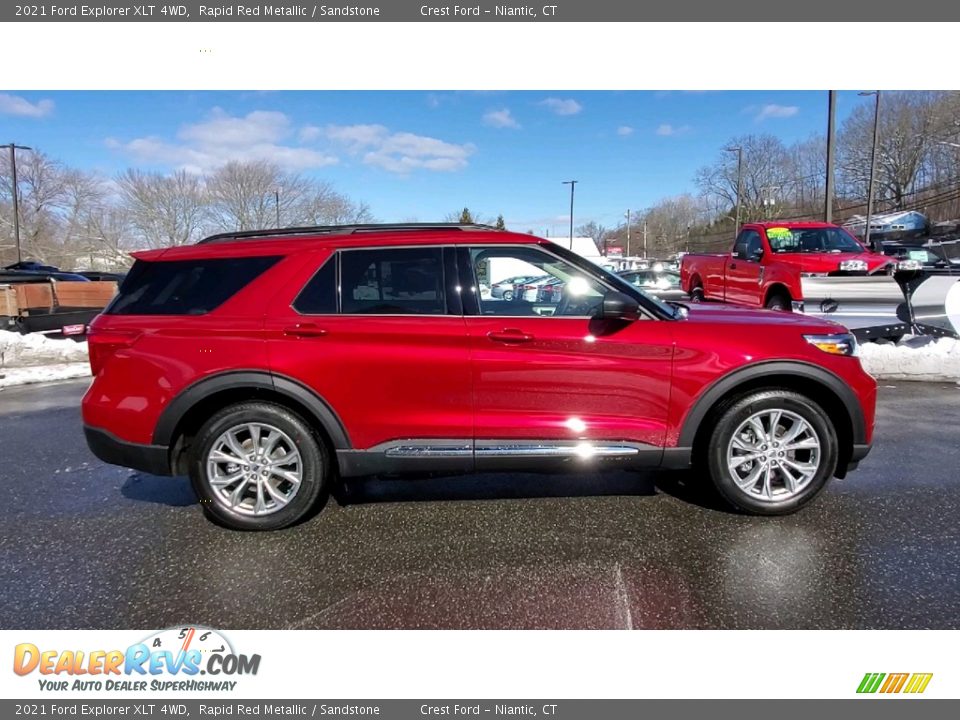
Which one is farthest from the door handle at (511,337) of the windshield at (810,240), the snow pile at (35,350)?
the snow pile at (35,350)

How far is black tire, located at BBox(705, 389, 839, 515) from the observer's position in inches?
134

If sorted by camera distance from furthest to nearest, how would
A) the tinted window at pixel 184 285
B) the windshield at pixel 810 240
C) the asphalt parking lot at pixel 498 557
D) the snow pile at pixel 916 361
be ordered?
the windshield at pixel 810 240 < the snow pile at pixel 916 361 < the tinted window at pixel 184 285 < the asphalt parking lot at pixel 498 557

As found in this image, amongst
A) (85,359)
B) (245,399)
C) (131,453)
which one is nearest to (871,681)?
(245,399)

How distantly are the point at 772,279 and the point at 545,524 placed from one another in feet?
23.2

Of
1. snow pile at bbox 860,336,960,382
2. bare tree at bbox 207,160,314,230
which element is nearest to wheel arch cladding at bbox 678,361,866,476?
snow pile at bbox 860,336,960,382

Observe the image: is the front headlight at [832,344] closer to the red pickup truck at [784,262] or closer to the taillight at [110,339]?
the taillight at [110,339]

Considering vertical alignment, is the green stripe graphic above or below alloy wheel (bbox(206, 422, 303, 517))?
below

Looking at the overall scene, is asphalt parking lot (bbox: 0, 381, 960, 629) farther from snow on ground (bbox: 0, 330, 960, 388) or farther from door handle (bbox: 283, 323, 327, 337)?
snow on ground (bbox: 0, 330, 960, 388)

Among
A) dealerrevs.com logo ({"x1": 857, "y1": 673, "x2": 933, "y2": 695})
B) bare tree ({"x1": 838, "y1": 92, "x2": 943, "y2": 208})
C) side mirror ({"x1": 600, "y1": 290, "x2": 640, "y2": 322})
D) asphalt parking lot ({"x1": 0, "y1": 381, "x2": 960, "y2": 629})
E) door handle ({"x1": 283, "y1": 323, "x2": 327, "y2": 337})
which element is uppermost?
bare tree ({"x1": 838, "y1": 92, "x2": 943, "y2": 208})

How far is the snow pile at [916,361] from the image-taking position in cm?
737

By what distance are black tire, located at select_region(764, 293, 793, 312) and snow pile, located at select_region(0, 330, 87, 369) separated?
36.5 feet

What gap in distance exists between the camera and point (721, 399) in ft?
11.3

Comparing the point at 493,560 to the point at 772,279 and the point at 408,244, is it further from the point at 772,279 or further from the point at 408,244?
the point at 772,279

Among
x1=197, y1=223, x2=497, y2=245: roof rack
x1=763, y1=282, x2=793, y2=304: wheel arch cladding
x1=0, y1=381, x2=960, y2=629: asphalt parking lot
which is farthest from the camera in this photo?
x1=763, y1=282, x2=793, y2=304: wheel arch cladding
